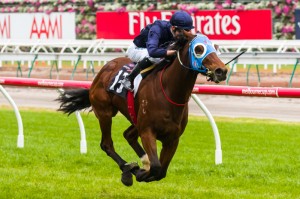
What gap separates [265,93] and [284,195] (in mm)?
1010

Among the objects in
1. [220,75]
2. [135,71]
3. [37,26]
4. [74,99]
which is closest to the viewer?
[220,75]

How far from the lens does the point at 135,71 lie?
7.65m

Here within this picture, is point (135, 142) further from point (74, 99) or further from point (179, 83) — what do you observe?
point (179, 83)

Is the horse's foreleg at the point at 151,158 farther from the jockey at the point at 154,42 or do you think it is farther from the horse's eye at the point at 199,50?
the horse's eye at the point at 199,50

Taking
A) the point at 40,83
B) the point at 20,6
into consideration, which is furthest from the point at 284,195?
the point at 20,6

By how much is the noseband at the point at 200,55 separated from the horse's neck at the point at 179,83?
0.17 metres

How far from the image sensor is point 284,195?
7.76 meters

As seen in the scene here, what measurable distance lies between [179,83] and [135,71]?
62 cm

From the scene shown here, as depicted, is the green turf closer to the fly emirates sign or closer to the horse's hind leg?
the horse's hind leg

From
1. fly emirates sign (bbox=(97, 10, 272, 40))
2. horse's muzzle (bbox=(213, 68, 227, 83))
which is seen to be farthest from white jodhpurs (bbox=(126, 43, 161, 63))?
fly emirates sign (bbox=(97, 10, 272, 40))

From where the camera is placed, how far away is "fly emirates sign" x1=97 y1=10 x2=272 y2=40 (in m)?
20.6

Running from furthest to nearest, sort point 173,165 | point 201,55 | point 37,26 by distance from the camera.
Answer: point 37,26 → point 173,165 → point 201,55

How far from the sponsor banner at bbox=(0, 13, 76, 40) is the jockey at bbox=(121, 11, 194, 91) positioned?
55.3 ft

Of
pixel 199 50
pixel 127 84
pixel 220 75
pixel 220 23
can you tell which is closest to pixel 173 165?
pixel 127 84
